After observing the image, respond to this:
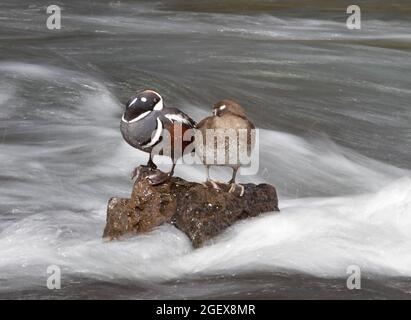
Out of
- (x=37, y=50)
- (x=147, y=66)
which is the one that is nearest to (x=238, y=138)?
(x=147, y=66)

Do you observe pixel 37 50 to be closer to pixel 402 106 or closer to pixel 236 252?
pixel 402 106

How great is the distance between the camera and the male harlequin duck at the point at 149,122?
17.0ft

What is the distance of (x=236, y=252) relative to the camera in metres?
5.41

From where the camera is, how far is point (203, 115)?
923 centimetres

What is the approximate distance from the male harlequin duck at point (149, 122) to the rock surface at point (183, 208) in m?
0.09

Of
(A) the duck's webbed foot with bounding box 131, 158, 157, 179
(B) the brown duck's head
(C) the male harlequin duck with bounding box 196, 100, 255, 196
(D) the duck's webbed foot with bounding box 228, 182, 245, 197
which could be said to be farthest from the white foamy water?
(B) the brown duck's head

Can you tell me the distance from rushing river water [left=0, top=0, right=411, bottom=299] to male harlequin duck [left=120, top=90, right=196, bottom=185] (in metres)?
0.49

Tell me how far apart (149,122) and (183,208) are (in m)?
0.51

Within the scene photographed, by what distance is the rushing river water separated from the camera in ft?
17.3
